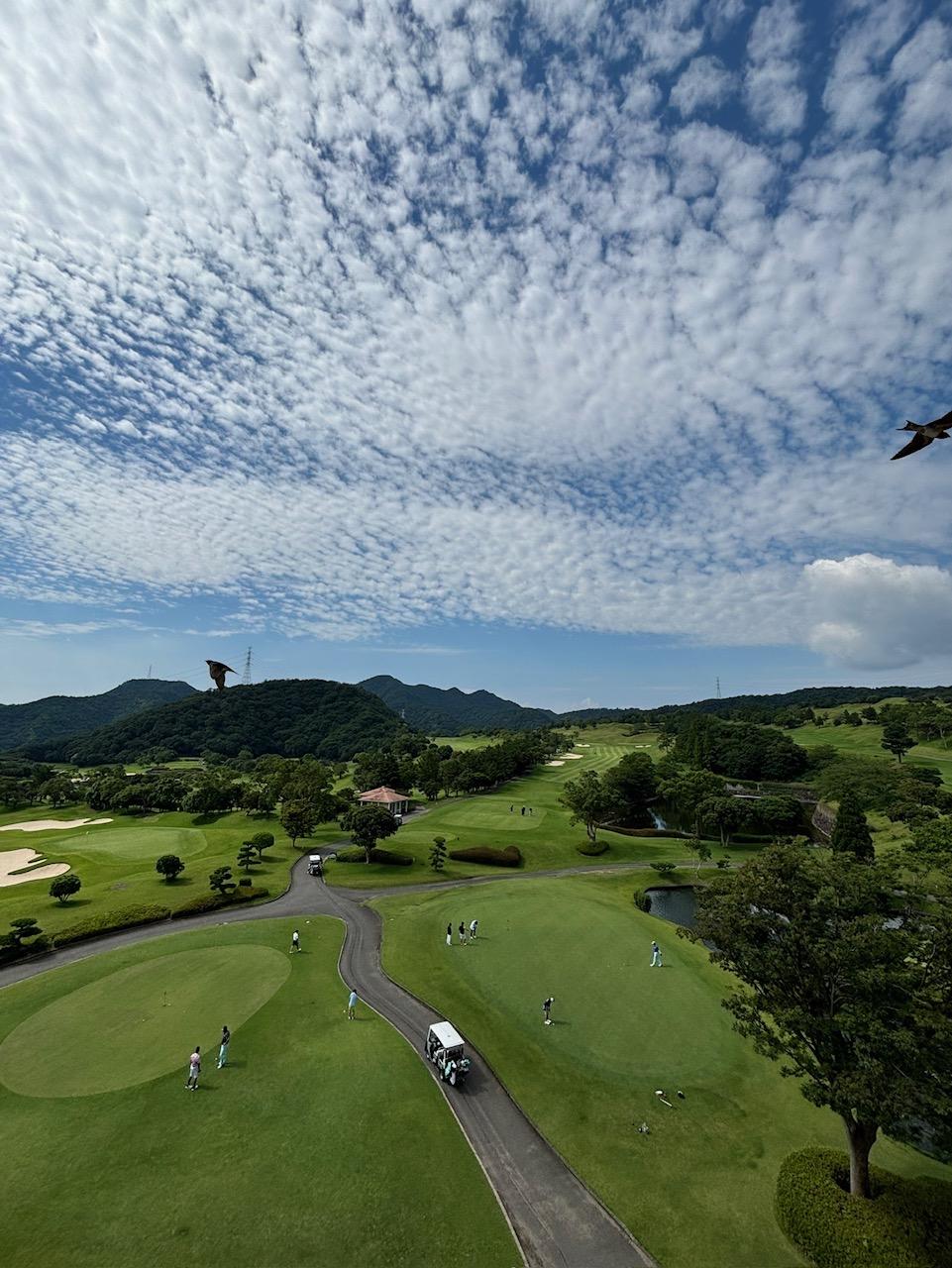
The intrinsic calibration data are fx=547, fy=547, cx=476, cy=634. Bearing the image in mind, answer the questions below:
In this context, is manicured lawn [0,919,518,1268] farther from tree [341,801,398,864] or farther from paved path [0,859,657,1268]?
tree [341,801,398,864]

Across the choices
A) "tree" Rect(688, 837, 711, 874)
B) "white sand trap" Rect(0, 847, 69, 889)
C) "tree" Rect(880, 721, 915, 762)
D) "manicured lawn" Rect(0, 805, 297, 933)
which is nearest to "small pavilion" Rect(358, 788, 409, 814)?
"manicured lawn" Rect(0, 805, 297, 933)

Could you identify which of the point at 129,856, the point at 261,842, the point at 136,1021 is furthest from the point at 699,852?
the point at 129,856

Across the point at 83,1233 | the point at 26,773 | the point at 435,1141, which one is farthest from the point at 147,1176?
the point at 26,773

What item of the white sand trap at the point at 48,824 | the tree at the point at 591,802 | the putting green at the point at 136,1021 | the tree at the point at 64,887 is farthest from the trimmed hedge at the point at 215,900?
the white sand trap at the point at 48,824

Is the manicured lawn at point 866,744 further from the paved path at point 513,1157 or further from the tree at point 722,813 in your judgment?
the paved path at point 513,1157

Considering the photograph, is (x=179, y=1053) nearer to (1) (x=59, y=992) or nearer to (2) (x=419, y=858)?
(1) (x=59, y=992)

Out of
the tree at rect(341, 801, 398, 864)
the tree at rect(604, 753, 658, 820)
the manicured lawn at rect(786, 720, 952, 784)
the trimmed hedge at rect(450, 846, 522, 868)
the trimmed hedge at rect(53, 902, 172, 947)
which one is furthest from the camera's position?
the manicured lawn at rect(786, 720, 952, 784)
